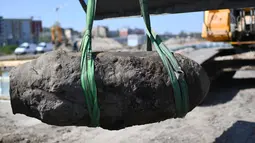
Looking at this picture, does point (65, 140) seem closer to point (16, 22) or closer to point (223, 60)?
point (223, 60)

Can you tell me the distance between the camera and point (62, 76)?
2.21 m

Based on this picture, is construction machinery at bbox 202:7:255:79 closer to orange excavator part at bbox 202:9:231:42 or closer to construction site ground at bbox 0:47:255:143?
orange excavator part at bbox 202:9:231:42

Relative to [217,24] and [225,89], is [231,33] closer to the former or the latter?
[217,24]

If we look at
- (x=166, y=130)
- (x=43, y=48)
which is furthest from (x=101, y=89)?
(x=43, y=48)

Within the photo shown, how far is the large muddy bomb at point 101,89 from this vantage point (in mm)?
2225

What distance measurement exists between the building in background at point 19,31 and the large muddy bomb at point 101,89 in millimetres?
54769

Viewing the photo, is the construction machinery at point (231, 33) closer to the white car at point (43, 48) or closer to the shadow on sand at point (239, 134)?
the shadow on sand at point (239, 134)

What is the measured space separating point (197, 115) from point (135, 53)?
3724 mm

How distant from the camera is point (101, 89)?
2.22m

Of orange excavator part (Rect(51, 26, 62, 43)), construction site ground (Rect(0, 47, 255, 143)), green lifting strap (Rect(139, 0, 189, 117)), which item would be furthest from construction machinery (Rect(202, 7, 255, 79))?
orange excavator part (Rect(51, 26, 62, 43))

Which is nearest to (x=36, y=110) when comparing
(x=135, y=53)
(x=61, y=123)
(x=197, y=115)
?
(x=61, y=123)

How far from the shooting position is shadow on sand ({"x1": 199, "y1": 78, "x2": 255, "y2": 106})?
719 cm

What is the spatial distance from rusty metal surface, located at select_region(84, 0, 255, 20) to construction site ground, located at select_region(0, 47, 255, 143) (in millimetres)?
1699

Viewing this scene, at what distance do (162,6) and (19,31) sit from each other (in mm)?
61253
